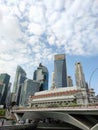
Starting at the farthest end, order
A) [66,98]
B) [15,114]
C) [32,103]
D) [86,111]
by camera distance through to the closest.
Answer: [32,103] → [66,98] → [15,114] → [86,111]

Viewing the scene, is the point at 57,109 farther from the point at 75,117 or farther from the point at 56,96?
the point at 56,96

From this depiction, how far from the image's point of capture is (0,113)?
108m

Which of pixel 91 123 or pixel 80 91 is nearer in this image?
pixel 91 123

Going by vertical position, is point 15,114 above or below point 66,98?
below

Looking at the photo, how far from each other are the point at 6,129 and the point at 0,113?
61662 millimetres

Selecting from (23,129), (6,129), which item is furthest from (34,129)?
(6,129)

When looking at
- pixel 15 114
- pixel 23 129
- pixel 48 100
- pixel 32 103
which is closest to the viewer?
pixel 23 129

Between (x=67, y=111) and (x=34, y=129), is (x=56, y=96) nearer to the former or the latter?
(x=34, y=129)

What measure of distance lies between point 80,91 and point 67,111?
6435 centimetres

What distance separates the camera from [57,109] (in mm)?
51906

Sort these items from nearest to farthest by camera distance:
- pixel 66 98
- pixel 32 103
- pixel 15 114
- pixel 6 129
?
1. pixel 6 129
2. pixel 15 114
3. pixel 66 98
4. pixel 32 103

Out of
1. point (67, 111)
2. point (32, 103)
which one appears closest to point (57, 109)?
point (67, 111)

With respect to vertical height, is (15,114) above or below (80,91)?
A: below

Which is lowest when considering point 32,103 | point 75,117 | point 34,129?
point 34,129
